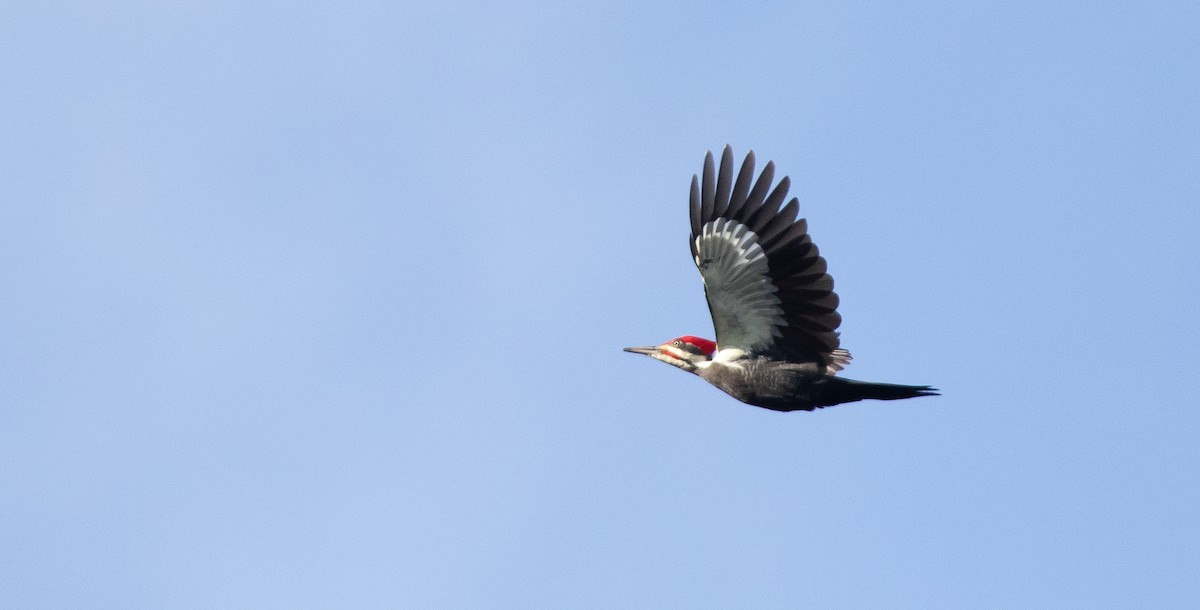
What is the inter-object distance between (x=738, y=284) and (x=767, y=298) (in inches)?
11.0

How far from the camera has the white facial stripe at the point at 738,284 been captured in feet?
29.8

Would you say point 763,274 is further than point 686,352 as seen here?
No

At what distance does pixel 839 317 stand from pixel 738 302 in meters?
0.88

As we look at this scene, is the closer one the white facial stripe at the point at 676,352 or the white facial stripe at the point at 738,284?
the white facial stripe at the point at 738,284

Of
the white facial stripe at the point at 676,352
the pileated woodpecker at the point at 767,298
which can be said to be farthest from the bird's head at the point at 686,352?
the pileated woodpecker at the point at 767,298

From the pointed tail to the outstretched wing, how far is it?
0.25 metres

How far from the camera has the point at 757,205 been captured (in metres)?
9.20

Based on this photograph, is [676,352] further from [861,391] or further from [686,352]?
[861,391]

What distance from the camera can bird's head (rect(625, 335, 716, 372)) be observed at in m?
9.70

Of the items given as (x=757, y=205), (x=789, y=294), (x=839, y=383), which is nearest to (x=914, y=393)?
(x=839, y=383)

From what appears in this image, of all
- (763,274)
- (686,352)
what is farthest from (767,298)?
(686,352)

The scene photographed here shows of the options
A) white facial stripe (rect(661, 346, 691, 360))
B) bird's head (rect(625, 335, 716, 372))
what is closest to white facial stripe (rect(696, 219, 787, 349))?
bird's head (rect(625, 335, 716, 372))

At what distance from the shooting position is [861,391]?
8.90m

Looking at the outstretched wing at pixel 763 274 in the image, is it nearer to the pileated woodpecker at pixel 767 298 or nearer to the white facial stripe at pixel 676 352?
the pileated woodpecker at pixel 767 298
